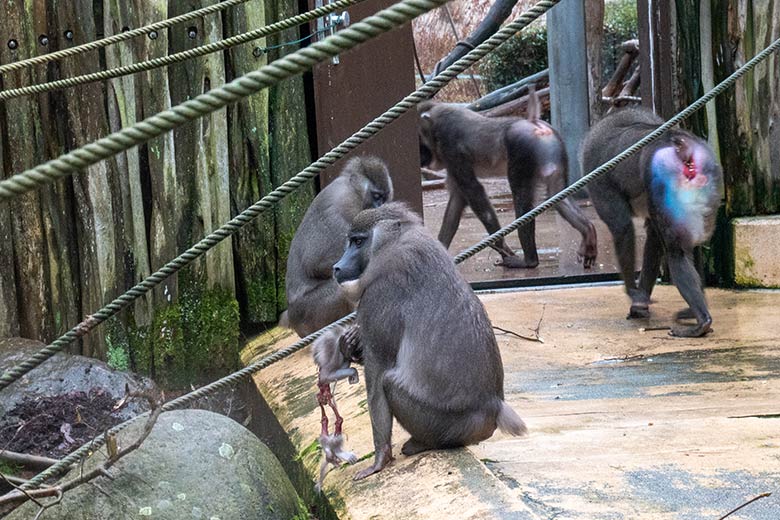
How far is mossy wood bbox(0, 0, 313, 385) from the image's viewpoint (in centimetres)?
709

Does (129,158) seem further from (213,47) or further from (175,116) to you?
(175,116)

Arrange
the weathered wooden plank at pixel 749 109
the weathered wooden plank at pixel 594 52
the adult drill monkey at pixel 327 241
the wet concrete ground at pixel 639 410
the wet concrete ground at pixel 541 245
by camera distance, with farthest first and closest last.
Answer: the weathered wooden plank at pixel 594 52 → the wet concrete ground at pixel 541 245 → the weathered wooden plank at pixel 749 109 → the adult drill monkey at pixel 327 241 → the wet concrete ground at pixel 639 410

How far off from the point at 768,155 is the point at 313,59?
19.5ft

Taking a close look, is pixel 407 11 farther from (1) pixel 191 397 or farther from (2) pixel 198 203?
(2) pixel 198 203

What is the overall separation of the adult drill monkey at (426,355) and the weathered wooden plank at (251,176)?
324 centimetres

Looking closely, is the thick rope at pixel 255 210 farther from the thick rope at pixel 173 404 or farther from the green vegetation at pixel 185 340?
the green vegetation at pixel 185 340

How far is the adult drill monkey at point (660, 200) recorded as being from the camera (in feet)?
21.2

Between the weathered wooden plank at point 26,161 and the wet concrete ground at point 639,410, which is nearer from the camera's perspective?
the wet concrete ground at point 639,410

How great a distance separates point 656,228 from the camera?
680cm

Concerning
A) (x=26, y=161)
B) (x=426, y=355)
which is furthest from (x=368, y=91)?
(x=426, y=355)

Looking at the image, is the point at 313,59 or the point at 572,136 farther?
the point at 572,136

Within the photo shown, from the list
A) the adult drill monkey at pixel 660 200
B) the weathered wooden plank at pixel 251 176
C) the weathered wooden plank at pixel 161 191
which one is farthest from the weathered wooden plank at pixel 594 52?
the weathered wooden plank at pixel 161 191

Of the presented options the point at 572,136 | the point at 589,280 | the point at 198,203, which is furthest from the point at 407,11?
the point at 572,136

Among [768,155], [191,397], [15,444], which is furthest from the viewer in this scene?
[768,155]
